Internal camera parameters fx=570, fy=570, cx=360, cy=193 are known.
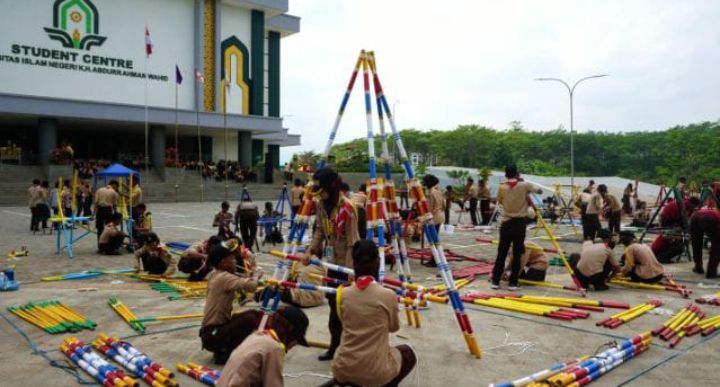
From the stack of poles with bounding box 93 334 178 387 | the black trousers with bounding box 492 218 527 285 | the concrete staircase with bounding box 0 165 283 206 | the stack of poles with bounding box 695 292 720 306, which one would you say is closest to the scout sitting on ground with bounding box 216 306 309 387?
the stack of poles with bounding box 93 334 178 387

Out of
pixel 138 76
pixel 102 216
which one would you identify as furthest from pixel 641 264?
pixel 138 76

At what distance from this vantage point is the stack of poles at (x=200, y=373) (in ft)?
17.2

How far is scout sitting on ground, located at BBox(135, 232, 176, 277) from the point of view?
1095cm

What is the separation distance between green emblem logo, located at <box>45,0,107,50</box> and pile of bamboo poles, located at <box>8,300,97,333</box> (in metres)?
31.9

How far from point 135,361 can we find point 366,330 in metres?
2.60

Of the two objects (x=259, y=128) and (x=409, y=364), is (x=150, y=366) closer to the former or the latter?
(x=409, y=364)

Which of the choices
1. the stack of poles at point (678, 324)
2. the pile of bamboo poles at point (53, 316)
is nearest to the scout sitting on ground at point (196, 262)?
the pile of bamboo poles at point (53, 316)

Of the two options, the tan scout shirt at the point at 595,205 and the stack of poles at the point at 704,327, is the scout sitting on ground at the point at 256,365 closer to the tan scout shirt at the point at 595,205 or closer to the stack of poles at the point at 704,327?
the stack of poles at the point at 704,327

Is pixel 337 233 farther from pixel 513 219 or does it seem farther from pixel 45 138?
pixel 45 138

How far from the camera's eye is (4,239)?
16.4m

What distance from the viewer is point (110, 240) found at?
538 inches

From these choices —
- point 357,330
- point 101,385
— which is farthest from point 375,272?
point 101,385

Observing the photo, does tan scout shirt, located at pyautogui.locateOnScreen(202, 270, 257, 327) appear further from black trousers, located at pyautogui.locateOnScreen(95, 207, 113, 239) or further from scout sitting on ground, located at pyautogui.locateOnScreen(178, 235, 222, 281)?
black trousers, located at pyautogui.locateOnScreen(95, 207, 113, 239)

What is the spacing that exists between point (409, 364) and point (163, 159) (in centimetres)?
3756
